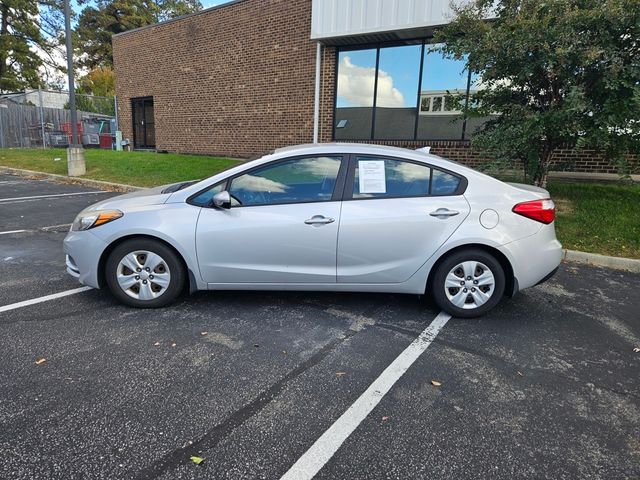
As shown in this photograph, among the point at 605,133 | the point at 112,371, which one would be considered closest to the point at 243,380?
the point at 112,371

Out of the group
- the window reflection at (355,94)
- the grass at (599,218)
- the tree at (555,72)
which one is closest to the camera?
the tree at (555,72)

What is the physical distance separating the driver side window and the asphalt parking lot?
3.33ft

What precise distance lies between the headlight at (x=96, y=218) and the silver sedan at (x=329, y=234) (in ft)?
0.04

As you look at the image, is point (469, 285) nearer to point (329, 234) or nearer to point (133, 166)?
Answer: point (329, 234)

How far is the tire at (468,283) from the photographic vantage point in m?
3.80

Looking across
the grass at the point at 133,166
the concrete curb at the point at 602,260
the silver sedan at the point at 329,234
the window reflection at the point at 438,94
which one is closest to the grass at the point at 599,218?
the concrete curb at the point at 602,260

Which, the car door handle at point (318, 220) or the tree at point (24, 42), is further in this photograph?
the tree at point (24, 42)

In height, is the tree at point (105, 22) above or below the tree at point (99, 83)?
above

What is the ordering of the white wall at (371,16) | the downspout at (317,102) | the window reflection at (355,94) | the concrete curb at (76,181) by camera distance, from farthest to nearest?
the downspout at (317,102) → the window reflection at (355,94) → the concrete curb at (76,181) → the white wall at (371,16)

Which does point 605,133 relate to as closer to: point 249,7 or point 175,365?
point 175,365

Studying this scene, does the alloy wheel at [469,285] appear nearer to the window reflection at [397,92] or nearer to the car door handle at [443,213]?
the car door handle at [443,213]

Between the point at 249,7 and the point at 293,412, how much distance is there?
46.1ft

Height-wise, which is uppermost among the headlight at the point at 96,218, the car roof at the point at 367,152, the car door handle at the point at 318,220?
the car roof at the point at 367,152

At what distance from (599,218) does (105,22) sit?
47946mm
